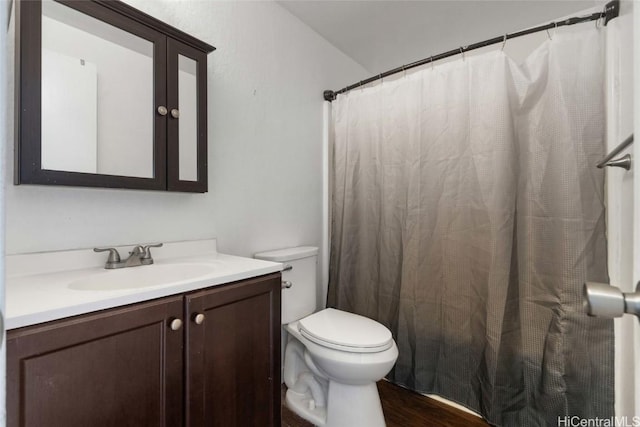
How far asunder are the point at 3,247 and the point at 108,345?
54 centimetres

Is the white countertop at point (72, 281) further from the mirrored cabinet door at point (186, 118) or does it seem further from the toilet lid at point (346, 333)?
the toilet lid at point (346, 333)

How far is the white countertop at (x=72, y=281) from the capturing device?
0.64 meters

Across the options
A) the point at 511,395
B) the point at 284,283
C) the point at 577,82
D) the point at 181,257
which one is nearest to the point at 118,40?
the point at 181,257

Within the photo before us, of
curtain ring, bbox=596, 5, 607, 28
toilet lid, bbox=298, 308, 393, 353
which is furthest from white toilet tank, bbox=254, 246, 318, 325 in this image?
curtain ring, bbox=596, 5, 607, 28

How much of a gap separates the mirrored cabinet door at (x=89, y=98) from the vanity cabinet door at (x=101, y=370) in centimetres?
54

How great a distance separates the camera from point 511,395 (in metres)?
1.35

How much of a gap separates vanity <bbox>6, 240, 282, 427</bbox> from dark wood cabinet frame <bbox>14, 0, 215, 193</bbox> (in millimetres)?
282

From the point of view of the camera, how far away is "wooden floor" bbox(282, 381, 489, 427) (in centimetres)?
141

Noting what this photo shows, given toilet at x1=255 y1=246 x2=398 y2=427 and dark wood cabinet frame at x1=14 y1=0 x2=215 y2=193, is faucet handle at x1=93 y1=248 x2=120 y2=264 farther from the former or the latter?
toilet at x1=255 y1=246 x2=398 y2=427

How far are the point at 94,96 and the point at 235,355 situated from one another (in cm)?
105

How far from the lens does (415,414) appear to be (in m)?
1.48

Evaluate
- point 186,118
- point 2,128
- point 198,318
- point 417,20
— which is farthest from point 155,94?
point 417,20

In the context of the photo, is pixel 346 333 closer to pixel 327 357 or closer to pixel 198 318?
pixel 327 357

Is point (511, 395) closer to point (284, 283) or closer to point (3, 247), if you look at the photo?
point (284, 283)
